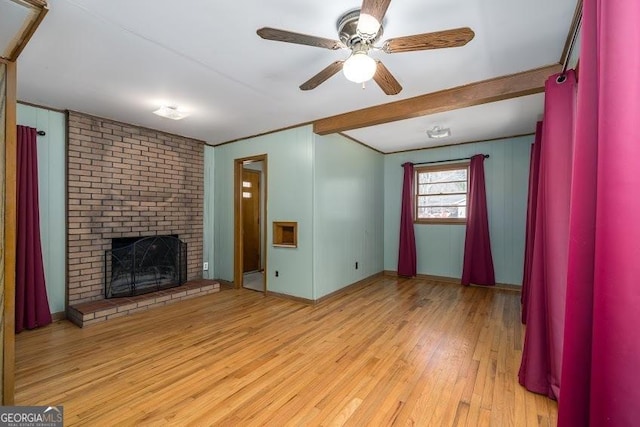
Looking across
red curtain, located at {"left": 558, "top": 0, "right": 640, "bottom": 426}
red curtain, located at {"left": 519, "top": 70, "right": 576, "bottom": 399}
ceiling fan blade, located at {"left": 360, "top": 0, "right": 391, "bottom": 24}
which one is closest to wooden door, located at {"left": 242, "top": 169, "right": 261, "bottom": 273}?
ceiling fan blade, located at {"left": 360, "top": 0, "right": 391, "bottom": 24}

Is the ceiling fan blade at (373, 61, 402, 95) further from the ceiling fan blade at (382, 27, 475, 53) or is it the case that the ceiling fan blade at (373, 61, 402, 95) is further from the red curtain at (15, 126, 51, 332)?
the red curtain at (15, 126, 51, 332)

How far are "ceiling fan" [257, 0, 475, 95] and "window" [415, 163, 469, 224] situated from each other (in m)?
3.77

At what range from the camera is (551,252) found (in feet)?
6.56

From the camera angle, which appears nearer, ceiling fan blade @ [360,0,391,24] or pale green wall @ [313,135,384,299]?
ceiling fan blade @ [360,0,391,24]

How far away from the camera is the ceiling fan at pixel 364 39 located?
150cm

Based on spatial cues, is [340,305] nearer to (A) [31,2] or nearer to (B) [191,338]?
(B) [191,338]

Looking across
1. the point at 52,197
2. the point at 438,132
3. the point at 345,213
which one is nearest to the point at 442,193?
the point at 438,132

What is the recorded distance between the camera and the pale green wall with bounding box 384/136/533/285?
15.1 ft

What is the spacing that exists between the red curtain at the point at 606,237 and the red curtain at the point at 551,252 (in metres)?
1.34

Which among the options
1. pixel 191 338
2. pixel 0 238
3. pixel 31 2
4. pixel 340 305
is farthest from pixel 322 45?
pixel 340 305

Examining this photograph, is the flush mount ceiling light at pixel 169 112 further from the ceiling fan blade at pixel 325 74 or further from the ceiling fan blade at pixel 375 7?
the ceiling fan blade at pixel 375 7

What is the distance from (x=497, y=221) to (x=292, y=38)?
4.58 meters

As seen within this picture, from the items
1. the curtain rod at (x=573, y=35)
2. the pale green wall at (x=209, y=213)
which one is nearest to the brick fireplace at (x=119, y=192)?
the pale green wall at (x=209, y=213)

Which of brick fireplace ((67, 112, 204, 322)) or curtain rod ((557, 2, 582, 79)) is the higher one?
curtain rod ((557, 2, 582, 79))
